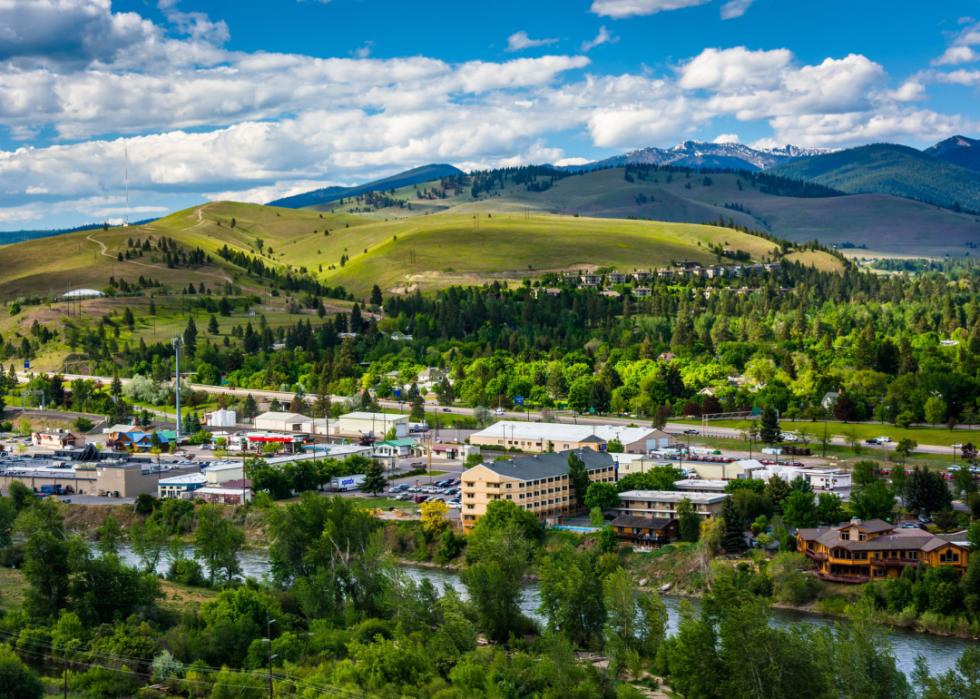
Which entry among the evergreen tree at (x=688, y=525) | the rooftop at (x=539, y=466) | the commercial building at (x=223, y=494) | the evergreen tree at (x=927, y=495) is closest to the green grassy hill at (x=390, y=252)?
the commercial building at (x=223, y=494)

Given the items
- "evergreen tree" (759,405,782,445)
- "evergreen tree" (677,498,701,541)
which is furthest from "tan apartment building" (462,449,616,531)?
"evergreen tree" (759,405,782,445)

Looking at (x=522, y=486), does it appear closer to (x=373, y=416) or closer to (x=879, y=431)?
(x=879, y=431)

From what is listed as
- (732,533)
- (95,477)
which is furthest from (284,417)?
(732,533)

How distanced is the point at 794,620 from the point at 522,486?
12949 mm

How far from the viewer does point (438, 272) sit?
133500 millimetres

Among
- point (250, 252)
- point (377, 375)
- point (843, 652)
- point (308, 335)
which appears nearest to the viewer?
point (843, 652)

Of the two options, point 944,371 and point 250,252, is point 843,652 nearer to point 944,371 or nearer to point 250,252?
point 944,371

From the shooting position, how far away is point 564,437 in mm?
57312

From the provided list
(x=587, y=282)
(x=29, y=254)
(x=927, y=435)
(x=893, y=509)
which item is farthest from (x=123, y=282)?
(x=893, y=509)

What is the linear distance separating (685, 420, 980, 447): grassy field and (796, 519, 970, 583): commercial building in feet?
60.7

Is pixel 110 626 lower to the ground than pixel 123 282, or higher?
lower

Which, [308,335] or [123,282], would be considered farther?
[123,282]

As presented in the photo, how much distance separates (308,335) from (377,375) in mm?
12970

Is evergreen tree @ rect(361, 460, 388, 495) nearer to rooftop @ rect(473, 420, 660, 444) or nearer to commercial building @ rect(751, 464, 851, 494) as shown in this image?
rooftop @ rect(473, 420, 660, 444)
